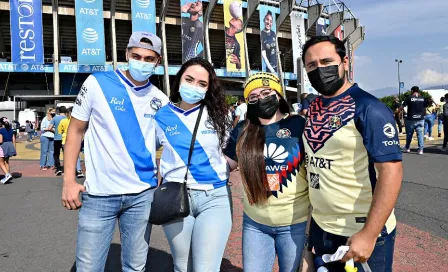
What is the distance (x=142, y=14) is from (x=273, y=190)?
28.4 meters

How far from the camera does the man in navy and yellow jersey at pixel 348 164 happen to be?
1586mm

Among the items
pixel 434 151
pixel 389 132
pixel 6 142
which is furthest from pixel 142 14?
pixel 389 132

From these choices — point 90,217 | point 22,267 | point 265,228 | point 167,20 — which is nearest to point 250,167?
point 265,228

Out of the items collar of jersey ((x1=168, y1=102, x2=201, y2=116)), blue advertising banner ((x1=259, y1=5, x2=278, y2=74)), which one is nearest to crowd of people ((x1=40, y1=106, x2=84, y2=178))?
collar of jersey ((x1=168, y1=102, x2=201, y2=116))

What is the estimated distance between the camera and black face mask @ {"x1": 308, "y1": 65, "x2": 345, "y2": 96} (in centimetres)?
187

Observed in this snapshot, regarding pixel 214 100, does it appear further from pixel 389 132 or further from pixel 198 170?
pixel 389 132

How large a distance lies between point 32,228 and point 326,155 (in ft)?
15.6

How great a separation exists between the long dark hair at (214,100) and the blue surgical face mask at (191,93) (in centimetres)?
7

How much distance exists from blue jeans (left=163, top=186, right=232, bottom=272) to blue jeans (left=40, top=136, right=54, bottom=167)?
9590 millimetres

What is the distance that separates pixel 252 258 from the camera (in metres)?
2.25

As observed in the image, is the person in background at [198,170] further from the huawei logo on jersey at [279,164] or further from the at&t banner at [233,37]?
the at&t banner at [233,37]

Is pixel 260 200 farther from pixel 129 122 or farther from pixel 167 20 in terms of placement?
pixel 167 20

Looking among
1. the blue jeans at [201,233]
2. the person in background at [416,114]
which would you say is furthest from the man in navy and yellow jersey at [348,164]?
the person in background at [416,114]

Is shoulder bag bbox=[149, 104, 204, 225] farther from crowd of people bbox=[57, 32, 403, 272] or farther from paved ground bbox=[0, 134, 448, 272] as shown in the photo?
paved ground bbox=[0, 134, 448, 272]
